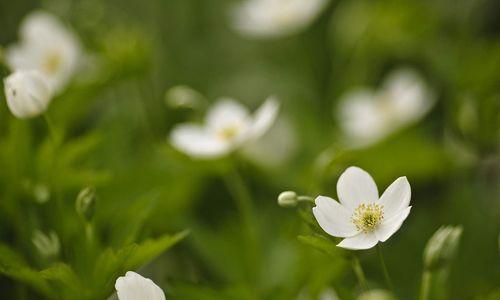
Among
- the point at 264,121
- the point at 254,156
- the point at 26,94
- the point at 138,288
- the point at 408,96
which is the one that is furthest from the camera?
the point at 408,96

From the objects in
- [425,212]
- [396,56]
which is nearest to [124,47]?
[425,212]

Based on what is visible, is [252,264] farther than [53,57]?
No

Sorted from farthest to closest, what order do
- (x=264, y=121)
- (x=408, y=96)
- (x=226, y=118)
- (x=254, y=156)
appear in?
(x=408, y=96) < (x=254, y=156) < (x=226, y=118) < (x=264, y=121)

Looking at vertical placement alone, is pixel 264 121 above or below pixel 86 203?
above

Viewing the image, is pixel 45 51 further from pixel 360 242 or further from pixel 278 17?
pixel 360 242

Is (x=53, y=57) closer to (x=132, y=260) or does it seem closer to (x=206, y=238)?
(x=206, y=238)

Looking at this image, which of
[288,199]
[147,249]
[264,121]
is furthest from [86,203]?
[264,121]

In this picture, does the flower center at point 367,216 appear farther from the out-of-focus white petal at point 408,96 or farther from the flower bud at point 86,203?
the out-of-focus white petal at point 408,96
